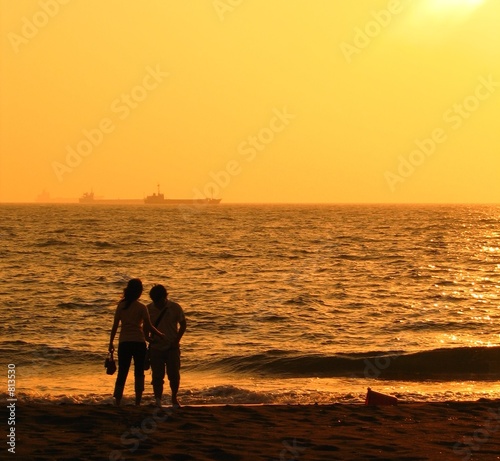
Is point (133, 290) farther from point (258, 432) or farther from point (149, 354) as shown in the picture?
point (258, 432)

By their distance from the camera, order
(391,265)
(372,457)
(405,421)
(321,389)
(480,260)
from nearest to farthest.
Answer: (372,457)
(405,421)
(321,389)
(391,265)
(480,260)

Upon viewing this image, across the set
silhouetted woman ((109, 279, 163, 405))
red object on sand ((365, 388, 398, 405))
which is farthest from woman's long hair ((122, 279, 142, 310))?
red object on sand ((365, 388, 398, 405))

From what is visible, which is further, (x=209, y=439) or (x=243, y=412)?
(x=243, y=412)

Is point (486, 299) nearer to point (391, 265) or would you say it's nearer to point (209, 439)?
point (391, 265)

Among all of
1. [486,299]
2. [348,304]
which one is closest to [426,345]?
[348,304]

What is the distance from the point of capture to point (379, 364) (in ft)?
62.5

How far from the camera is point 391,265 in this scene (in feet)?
154

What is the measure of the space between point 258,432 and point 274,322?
16170 millimetres

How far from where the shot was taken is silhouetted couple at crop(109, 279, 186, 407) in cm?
1044

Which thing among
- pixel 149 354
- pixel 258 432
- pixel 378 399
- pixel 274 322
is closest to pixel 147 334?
pixel 149 354

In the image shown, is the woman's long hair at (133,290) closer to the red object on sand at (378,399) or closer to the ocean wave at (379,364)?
the red object on sand at (378,399)

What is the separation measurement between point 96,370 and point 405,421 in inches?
368

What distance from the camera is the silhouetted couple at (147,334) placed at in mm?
10438

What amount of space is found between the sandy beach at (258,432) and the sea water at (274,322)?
3633mm
